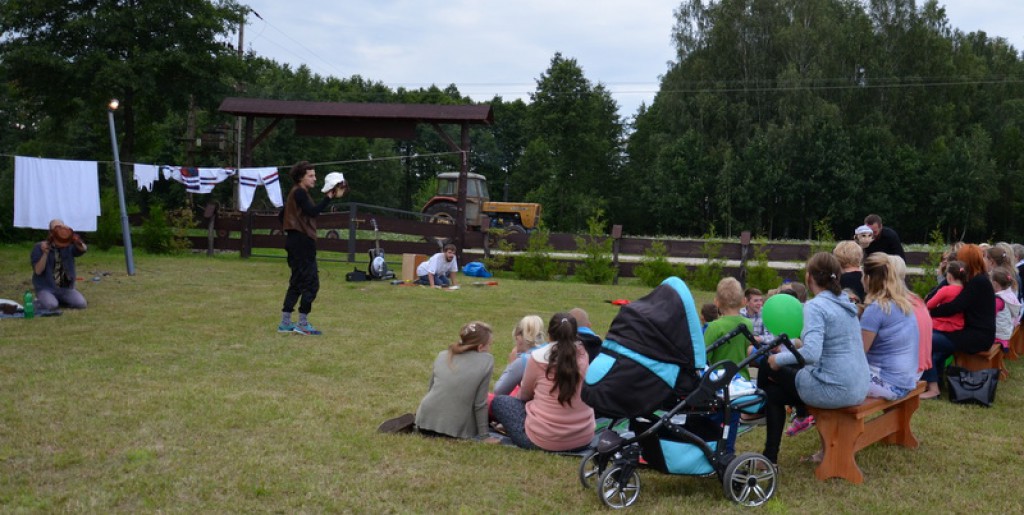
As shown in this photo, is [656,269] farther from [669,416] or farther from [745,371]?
[669,416]

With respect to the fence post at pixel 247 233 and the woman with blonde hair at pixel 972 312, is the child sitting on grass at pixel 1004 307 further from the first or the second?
the fence post at pixel 247 233

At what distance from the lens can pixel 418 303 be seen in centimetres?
1252

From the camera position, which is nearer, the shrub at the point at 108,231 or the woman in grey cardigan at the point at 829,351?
the woman in grey cardigan at the point at 829,351

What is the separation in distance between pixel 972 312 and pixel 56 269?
1012cm

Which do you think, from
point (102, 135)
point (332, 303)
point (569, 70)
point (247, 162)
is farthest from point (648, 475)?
point (569, 70)

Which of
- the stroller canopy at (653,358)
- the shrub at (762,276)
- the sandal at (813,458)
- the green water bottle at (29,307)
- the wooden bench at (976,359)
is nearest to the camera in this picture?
the stroller canopy at (653,358)

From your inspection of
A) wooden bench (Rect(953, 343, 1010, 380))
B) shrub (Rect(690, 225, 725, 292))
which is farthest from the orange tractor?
wooden bench (Rect(953, 343, 1010, 380))

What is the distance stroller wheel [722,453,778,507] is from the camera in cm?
416

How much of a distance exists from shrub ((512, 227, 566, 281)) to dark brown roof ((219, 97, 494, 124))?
10.1 ft

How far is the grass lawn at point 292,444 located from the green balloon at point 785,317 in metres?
0.89

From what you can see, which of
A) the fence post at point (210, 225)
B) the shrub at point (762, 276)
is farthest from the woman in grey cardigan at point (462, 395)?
the fence post at point (210, 225)

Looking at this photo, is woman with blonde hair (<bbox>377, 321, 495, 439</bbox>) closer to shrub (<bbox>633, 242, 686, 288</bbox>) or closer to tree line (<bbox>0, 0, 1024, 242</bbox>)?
shrub (<bbox>633, 242, 686, 288</bbox>)

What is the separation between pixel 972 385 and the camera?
6953mm

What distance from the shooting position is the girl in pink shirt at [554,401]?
188 inches
